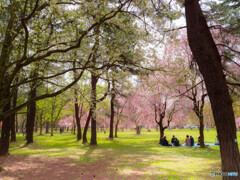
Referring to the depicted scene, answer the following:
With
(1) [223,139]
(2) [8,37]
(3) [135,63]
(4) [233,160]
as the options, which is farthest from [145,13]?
(2) [8,37]

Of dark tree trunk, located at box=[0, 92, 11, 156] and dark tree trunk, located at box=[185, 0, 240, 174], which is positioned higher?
dark tree trunk, located at box=[185, 0, 240, 174]

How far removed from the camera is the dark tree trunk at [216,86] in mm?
4293

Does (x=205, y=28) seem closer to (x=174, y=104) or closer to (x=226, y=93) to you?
(x=226, y=93)

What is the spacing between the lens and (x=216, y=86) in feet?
14.5

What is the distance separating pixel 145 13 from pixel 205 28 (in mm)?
3227

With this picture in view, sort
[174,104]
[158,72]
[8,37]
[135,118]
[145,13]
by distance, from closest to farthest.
Result: [145,13]
[8,37]
[158,72]
[174,104]
[135,118]

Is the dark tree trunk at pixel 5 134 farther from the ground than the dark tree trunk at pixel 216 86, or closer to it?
closer to it

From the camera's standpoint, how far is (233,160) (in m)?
4.25

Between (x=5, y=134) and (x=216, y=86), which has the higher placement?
(x=216, y=86)

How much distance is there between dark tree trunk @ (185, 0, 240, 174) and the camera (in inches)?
169

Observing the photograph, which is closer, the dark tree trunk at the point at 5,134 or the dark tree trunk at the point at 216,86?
the dark tree trunk at the point at 216,86

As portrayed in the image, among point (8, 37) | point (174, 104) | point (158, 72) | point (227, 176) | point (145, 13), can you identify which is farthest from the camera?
point (174, 104)

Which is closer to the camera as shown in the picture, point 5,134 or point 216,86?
point 216,86

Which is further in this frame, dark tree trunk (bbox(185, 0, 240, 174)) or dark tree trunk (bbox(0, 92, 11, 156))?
dark tree trunk (bbox(0, 92, 11, 156))
